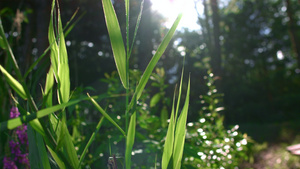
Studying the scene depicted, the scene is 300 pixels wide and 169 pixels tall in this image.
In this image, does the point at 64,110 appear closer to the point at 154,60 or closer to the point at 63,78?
the point at 63,78

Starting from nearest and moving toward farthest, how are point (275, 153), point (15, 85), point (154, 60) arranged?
point (15, 85)
point (154, 60)
point (275, 153)

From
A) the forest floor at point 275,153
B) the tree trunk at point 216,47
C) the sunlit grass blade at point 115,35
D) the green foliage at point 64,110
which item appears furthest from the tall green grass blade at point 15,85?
the tree trunk at point 216,47

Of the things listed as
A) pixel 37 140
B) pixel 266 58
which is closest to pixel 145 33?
pixel 37 140

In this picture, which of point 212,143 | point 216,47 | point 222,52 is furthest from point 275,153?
point 222,52

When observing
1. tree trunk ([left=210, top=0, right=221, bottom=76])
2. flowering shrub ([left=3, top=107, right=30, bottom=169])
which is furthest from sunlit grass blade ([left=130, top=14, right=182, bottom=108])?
tree trunk ([left=210, top=0, right=221, bottom=76])

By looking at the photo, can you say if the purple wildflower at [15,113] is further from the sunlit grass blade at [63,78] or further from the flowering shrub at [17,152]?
the sunlit grass blade at [63,78]

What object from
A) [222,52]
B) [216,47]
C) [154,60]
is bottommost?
[154,60]

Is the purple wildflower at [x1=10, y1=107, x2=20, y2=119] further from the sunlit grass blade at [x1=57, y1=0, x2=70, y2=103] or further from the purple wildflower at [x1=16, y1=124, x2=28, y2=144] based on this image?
the sunlit grass blade at [x1=57, y1=0, x2=70, y2=103]
